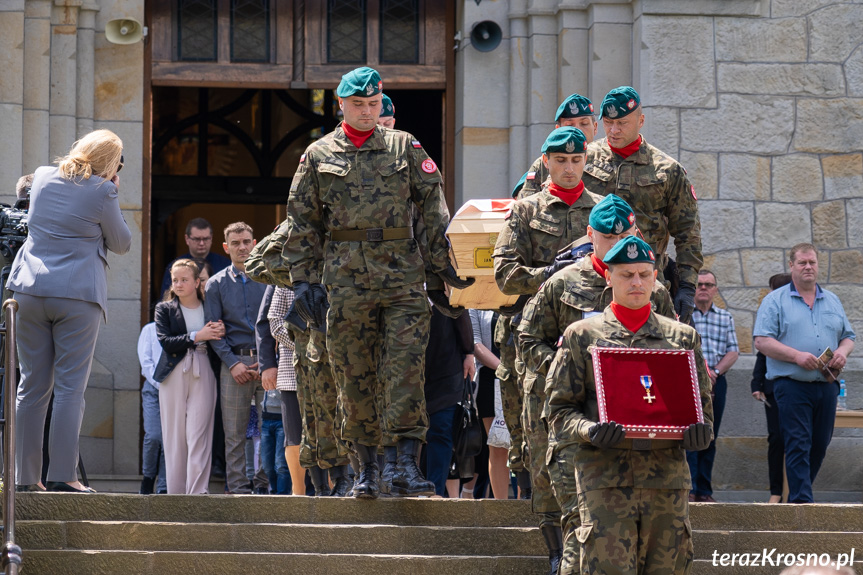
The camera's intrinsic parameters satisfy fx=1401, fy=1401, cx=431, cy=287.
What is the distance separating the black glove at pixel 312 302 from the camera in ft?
23.2

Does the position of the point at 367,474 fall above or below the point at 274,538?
above

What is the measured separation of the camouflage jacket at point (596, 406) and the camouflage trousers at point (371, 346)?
4.58ft

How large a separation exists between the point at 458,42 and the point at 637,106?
427 centimetres

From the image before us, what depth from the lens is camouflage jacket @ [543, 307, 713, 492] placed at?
5355 millimetres

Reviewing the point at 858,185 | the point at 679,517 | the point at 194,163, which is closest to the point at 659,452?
the point at 679,517

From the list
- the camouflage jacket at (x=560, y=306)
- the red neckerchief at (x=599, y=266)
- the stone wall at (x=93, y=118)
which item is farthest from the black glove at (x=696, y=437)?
the stone wall at (x=93, y=118)

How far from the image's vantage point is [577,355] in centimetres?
552

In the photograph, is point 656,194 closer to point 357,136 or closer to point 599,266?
point 599,266

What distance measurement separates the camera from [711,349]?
974cm

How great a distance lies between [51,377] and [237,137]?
778 cm

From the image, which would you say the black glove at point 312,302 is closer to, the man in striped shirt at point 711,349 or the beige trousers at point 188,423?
the beige trousers at point 188,423

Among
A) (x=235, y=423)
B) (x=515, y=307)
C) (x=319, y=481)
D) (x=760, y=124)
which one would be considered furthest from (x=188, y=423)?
(x=760, y=124)

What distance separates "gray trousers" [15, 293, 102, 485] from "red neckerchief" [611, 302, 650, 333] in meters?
3.00

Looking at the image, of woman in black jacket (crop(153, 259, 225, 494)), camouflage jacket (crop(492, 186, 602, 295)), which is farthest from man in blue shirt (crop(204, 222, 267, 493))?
camouflage jacket (crop(492, 186, 602, 295))
